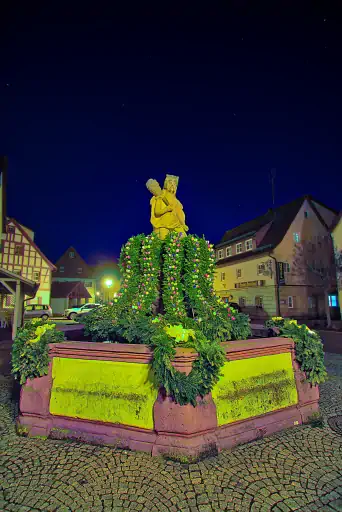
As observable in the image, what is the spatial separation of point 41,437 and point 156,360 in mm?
2190

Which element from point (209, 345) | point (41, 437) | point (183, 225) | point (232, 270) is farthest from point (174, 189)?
point (232, 270)

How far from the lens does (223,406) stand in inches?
151

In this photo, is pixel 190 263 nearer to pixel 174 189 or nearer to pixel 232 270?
pixel 174 189

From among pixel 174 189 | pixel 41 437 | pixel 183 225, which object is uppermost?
pixel 174 189

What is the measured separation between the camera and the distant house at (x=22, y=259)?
97.1 ft

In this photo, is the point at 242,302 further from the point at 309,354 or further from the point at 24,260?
the point at 309,354

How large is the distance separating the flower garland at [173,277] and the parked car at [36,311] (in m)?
25.3

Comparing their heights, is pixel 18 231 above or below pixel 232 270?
above

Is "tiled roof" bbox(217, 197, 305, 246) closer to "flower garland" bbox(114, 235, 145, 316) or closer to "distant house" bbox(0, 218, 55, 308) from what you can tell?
"flower garland" bbox(114, 235, 145, 316)

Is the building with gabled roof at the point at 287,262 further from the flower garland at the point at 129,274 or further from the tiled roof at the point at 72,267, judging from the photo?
the tiled roof at the point at 72,267

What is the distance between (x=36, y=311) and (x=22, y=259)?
657cm

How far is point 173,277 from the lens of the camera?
231 inches

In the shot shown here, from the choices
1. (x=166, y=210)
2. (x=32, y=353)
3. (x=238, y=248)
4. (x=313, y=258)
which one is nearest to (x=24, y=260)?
(x=238, y=248)

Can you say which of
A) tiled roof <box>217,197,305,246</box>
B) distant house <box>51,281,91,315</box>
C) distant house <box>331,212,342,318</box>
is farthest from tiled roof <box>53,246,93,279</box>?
distant house <box>331,212,342,318</box>
